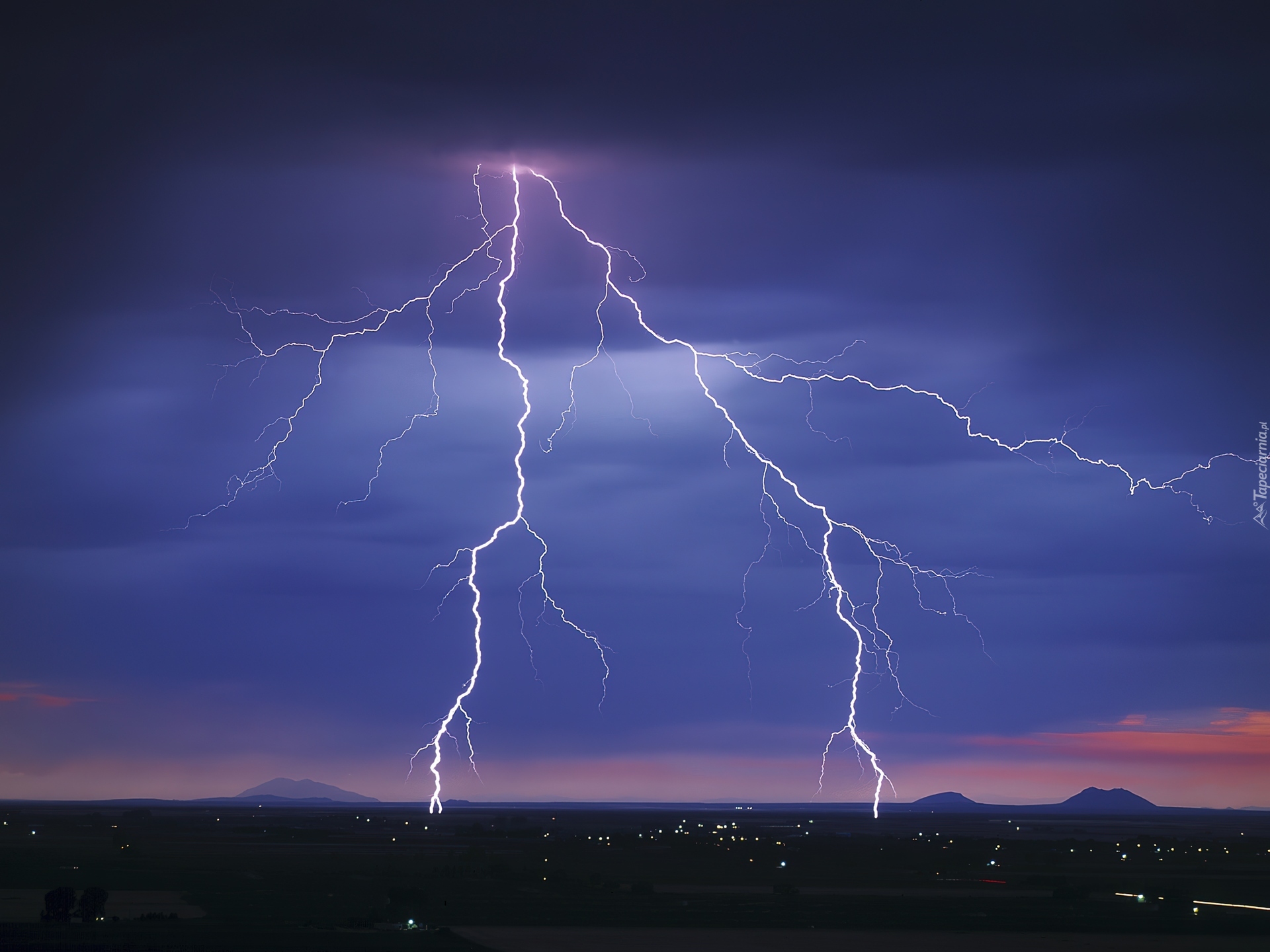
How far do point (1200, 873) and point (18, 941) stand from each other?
197 ft

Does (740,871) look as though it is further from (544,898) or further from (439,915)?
(439,915)

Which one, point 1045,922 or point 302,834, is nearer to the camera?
point 1045,922

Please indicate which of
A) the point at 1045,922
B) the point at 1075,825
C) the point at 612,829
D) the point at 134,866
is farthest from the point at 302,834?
the point at 1075,825

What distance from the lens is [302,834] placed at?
120500 mm

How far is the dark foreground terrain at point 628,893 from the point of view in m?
43.5

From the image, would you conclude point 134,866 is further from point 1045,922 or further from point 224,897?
point 1045,922

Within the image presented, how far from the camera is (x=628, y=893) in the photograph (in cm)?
5919

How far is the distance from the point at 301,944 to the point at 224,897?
17384 mm

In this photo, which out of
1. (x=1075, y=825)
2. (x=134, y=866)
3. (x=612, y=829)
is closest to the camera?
(x=134, y=866)

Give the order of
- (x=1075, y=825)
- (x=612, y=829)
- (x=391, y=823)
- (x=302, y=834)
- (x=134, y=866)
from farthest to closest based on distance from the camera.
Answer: (x=1075, y=825), (x=391, y=823), (x=612, y=829), (x=302, y=834), (x=134, y=866)

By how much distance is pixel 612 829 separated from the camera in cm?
14838

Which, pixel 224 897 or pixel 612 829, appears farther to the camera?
pixel 612 829

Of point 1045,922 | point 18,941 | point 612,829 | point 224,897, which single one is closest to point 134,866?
point 224,897

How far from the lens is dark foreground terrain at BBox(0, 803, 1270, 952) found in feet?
143
